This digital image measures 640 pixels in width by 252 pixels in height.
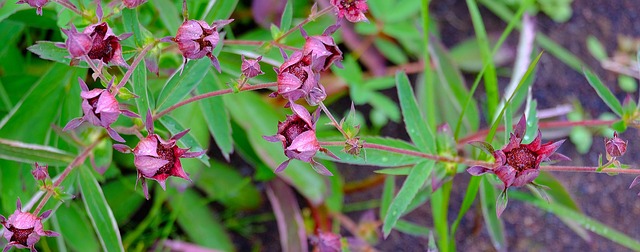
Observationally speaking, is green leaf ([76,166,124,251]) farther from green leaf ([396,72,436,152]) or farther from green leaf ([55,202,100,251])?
green leaf ([396,72,436,152])

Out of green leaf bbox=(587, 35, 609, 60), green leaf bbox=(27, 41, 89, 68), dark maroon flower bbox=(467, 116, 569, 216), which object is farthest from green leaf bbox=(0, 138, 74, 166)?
green leaf bbox=(587, 35, 609, 60)

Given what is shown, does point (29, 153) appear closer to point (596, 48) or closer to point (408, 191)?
point (408, 191)

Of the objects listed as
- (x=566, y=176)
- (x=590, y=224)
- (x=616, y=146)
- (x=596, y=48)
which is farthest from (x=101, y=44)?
(x=596, y=48)

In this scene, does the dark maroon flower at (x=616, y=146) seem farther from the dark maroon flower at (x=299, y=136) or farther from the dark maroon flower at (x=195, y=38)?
the dark maroon flower at (x=195, y=38)

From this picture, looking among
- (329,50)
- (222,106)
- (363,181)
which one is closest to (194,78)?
(222,106)

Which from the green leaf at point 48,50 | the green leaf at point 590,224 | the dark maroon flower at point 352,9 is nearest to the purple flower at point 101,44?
the green leaf at point 48,50

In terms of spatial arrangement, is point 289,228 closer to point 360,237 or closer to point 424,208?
point 360,237
